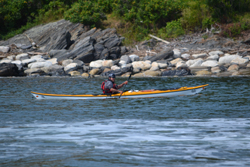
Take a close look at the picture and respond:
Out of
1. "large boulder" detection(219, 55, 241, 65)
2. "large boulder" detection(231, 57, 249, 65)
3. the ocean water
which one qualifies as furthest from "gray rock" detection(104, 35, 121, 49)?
the ocean water

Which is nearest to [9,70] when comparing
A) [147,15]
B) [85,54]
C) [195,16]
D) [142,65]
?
[85,54]

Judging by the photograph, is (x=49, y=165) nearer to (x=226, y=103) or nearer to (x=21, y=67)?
(x=226, y=103)

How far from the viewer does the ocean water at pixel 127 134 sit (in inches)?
182

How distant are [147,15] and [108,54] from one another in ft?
21.8

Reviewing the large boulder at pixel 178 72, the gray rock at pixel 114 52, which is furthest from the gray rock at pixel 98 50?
the large boulder at pixel 178 72

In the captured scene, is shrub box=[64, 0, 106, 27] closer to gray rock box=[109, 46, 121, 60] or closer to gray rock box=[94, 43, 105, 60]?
gray rock box=[94, 43, 105, 60]

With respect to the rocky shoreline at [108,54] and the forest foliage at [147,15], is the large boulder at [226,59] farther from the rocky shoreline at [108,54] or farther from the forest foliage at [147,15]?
the forest foliage at [147,15]

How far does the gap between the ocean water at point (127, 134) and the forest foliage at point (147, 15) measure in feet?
68.2

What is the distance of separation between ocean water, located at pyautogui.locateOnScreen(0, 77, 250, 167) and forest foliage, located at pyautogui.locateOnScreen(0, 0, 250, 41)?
2080cm

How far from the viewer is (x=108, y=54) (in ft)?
90.6

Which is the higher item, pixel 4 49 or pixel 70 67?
pixel 4 49

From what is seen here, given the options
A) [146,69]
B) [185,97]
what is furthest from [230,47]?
[185,97]

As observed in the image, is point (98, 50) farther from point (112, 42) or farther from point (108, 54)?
point (112, 42)

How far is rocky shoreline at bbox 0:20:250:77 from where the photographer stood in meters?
23.6
